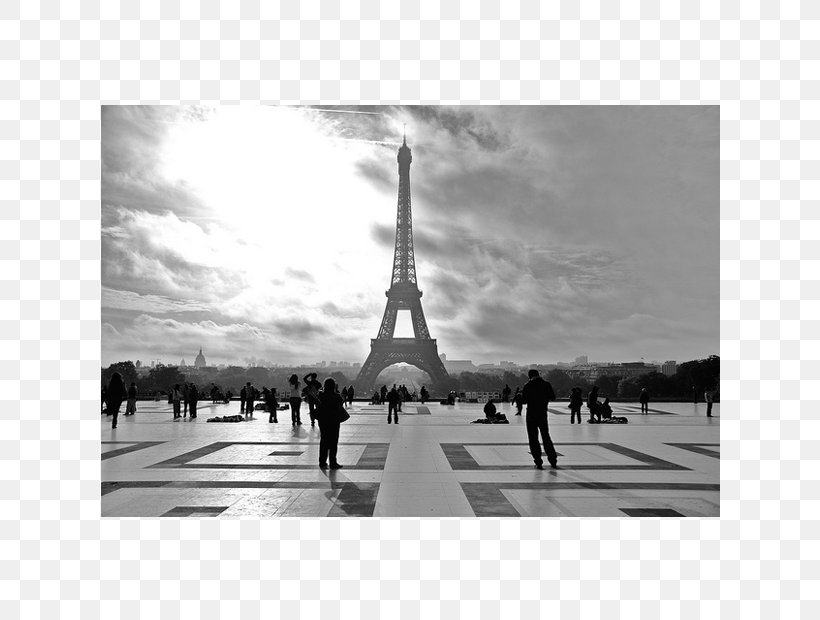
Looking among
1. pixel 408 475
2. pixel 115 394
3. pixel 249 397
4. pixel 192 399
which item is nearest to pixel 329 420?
pixel 408 475

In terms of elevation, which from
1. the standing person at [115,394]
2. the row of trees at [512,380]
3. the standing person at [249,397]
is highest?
the standing person at [115,394]

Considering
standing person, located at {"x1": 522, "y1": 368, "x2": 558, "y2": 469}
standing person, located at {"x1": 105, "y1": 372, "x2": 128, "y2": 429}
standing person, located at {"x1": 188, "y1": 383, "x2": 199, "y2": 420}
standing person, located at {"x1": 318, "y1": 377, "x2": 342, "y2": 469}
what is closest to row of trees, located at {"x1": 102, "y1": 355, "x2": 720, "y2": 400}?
standing person, located at {"x1": 188, "y1": 383, "x2": 199, "y2": 420}

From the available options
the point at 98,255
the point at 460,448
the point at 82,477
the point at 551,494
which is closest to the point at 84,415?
the point at 82,477

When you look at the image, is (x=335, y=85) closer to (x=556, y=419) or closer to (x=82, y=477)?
(x=82, y=477)

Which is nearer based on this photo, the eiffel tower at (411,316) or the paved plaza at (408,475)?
the paved plaza at (408,475)

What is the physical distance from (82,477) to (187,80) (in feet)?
16.4

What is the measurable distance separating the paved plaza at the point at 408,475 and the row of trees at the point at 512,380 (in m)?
26.9

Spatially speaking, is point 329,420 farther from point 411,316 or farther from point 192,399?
point 411,316

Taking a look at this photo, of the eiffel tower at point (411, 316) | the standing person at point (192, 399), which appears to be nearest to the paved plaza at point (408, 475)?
the standing person at point (192, 399)

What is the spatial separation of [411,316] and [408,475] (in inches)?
1845

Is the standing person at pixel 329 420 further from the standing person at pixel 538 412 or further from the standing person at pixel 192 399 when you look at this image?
the standing person at pixel 192 399

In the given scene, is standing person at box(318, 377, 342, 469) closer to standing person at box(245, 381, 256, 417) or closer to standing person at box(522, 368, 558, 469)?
standing person at box(522, 368, 558, 469)

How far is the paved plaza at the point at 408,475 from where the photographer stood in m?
6.51

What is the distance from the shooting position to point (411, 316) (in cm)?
5519
